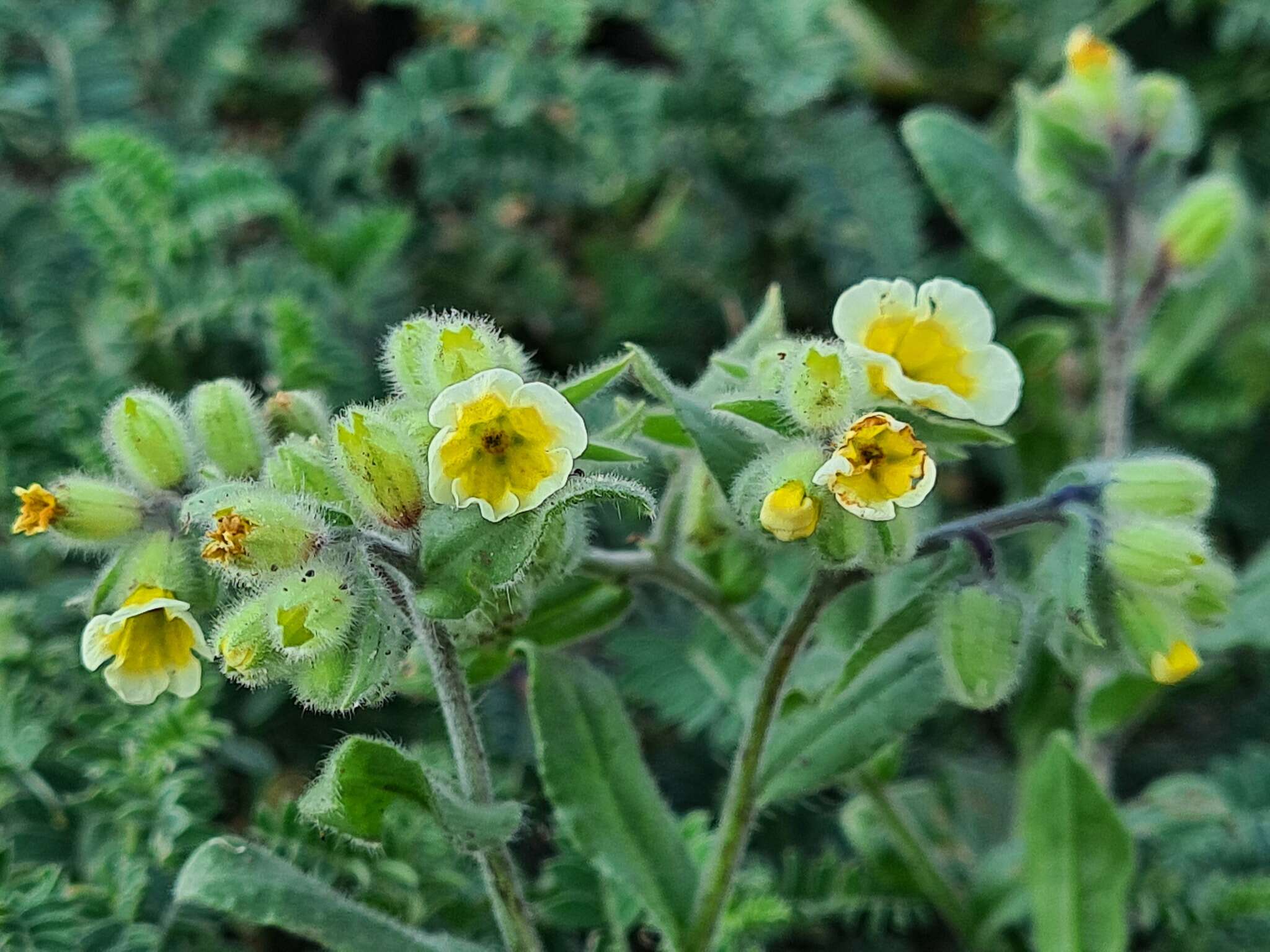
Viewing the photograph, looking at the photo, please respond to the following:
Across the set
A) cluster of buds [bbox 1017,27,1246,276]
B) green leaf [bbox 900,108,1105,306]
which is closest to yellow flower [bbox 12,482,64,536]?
green leaf [bbox 900,108,1105,306]

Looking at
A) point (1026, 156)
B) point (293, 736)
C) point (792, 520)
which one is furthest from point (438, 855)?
point (1026, 156)

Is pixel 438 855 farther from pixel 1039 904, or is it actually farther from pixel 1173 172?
pixel 1173 172

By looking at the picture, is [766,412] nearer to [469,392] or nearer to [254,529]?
[469,392]

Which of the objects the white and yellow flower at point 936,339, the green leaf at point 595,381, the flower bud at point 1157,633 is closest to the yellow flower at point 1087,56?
the white and yellow flower at point 936,339

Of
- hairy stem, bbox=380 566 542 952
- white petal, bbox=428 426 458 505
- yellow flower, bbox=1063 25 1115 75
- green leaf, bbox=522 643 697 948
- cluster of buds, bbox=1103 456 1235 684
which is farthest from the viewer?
yellow flower, bbox=1063 25 1115 75

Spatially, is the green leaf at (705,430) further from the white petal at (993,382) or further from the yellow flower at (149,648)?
the yellow flower at (149,648)

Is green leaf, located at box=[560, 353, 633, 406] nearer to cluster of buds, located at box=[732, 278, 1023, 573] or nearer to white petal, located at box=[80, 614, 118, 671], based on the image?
cluster of buds, located at box=[732, 278, 1023, 573]
